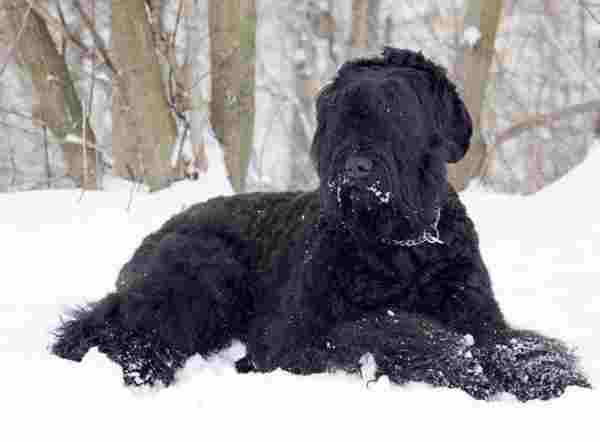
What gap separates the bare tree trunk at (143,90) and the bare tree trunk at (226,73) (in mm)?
498

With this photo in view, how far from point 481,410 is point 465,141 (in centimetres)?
156

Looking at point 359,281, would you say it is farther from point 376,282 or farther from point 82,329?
point 82,329

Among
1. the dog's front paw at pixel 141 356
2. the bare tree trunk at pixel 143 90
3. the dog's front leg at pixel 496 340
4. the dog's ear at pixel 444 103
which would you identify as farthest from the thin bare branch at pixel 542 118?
the dog's front paw at pixel 141 356

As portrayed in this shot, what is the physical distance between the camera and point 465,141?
153 inches

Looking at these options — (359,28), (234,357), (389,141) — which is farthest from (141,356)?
(359,28)

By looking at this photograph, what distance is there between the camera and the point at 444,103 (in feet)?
12.6

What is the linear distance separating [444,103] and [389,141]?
0.57 meters

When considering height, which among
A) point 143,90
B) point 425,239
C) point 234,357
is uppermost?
point 143,90

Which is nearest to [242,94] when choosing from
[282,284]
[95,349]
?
[282,284]

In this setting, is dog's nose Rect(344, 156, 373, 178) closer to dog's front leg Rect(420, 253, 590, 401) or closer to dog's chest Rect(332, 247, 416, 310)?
dog's chest Rect(332, 247, 416, 310)

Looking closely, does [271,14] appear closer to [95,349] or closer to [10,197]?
[10,197]

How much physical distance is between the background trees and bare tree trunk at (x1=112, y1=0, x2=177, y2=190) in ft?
0.04

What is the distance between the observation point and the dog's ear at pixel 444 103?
3811 mm

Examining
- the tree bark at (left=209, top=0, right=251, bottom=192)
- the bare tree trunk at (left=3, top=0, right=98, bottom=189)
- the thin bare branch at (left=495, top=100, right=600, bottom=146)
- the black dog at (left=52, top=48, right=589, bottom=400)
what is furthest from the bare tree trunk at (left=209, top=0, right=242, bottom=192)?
the thin bare branch at (left=495, top=100, right=600, bottom=146)
